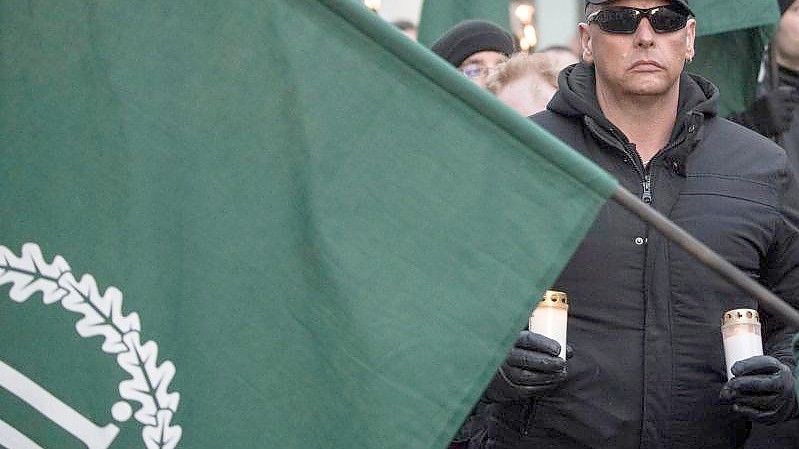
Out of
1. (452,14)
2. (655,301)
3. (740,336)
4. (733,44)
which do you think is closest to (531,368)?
(655,301)

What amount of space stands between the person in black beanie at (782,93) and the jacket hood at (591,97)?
1456 mm

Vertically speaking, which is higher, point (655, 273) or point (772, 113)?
point (772, 113)

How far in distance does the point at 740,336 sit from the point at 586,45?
1086mm

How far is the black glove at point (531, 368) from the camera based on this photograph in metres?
3.92

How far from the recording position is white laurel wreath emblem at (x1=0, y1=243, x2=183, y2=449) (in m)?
3.02

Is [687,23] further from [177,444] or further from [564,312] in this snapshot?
[177,444]

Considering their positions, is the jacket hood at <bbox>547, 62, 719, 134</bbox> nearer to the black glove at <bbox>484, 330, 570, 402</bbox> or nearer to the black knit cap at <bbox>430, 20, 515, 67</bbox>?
the black glove at <bbox>484, 330, 570, 402</bbox>

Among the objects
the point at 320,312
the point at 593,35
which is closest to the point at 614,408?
the point at 593,35

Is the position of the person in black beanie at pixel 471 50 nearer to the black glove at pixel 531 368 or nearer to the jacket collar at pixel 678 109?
the jacket collar at pixel 678 109

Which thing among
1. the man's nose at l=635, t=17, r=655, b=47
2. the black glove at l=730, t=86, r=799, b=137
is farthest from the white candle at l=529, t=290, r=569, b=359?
the black glove at l=730, t=86, r=799, b=137

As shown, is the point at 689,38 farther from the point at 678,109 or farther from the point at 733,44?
the point at 733,44

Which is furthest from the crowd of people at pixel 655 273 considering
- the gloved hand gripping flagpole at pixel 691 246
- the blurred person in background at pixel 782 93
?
the blurred person in background at pixel 782 93

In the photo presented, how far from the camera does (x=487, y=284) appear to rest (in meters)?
2.96

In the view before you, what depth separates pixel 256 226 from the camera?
3.06 m
